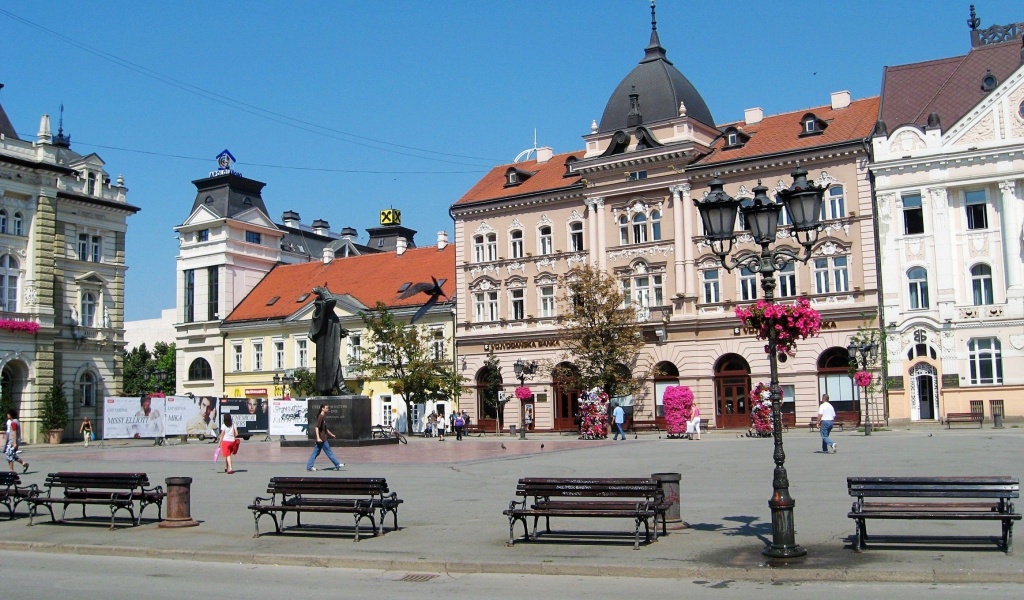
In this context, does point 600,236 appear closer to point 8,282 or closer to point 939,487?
point 8,282

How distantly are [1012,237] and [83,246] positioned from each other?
49.4 m

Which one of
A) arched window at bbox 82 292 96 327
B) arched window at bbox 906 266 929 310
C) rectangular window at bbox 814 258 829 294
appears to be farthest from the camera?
arched window at bbox 82 292 96 327

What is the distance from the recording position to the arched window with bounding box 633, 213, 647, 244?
53.1 metres

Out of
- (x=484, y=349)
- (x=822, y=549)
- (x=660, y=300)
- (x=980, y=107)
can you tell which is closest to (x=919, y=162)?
(x=980, y=107)

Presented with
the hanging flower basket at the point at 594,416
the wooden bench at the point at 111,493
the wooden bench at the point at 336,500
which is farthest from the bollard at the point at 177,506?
the hanging flower basket at the point at 594,416

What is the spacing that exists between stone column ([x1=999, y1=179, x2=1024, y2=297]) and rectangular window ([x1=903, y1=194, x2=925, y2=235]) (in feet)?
11.1

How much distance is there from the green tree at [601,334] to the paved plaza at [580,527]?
20000mm

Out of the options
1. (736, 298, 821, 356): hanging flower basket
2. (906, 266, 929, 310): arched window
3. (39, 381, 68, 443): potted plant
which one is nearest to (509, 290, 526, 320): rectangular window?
(906, 266, 929, 310): arched window

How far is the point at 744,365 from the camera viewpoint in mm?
49656

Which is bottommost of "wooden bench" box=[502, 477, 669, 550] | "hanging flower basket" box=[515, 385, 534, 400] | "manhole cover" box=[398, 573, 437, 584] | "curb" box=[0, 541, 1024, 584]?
"manhole cover" box=[398, 573, 437, 584]

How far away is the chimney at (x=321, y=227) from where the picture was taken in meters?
90.8

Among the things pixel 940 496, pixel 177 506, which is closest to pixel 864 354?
pixel 940 496

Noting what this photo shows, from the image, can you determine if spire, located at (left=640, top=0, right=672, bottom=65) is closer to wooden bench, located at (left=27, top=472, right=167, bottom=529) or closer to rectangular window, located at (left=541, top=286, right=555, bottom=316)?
rectangular window, located at (left=541, top=286, right=555, bottom=316)

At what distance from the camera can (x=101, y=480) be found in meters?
16.5
